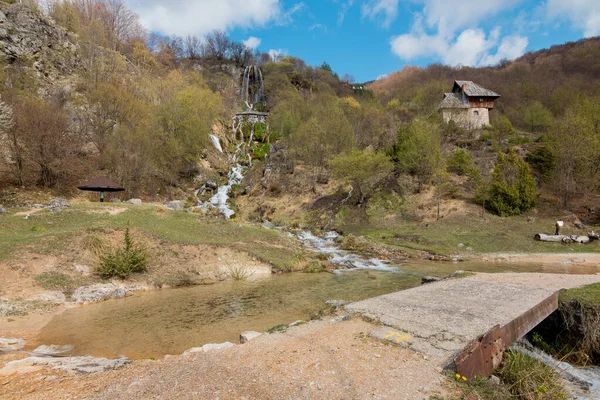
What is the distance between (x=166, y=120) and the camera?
41.2 meters

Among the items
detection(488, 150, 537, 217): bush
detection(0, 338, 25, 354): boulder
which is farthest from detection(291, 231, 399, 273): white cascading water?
detection(488, 150, 537, 217): bush

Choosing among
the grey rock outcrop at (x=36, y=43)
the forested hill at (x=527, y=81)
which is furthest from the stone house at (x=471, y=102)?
the grey rock outcrop at (x=36, y=43)

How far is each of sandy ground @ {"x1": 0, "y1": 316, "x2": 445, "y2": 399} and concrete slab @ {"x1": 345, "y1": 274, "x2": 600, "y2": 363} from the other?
0.74 m

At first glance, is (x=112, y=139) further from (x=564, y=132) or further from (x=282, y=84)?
(x=282, y=84)

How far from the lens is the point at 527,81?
65.2 m

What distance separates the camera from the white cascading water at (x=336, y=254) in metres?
18.8

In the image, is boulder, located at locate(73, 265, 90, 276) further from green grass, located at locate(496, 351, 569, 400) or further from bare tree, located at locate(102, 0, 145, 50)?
bare tree, located at locate(102, 0, 145, 50)

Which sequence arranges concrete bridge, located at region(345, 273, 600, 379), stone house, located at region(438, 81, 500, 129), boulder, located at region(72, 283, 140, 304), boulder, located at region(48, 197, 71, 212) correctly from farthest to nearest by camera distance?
1. stone house, located at region(438, 81, 500, 129)
2. boulder, located at region(48, 197, 71, 212)
3. boulder, located at region(72, 283, 140, 304)
4. concrete bridge, located at region(345, 273, 600, 379)

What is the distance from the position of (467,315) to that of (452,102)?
5303 cm

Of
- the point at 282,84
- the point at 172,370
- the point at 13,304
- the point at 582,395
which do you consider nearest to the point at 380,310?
the point at 582,395

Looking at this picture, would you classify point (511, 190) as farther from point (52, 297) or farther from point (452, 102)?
point (52, 297)

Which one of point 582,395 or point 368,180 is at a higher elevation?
point 368,180

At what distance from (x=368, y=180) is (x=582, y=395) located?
28.9m

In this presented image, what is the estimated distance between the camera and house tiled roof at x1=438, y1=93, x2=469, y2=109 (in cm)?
5197
